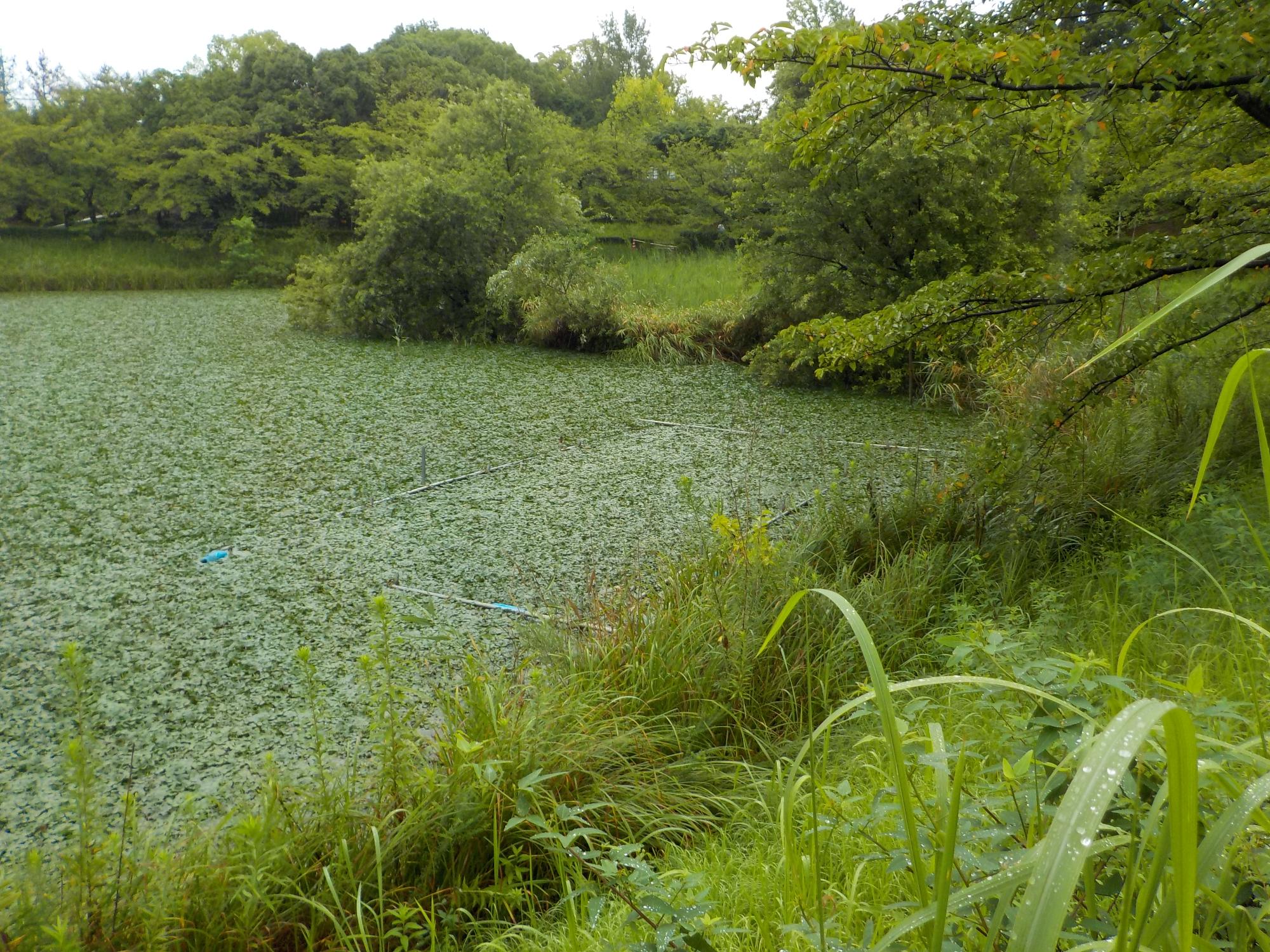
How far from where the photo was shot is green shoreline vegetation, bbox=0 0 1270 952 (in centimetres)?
92

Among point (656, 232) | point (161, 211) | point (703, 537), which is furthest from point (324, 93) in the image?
point (703, 537)

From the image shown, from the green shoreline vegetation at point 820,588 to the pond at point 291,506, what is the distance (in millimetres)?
31

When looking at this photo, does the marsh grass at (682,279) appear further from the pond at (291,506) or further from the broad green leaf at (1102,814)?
the broad green leaf at (1102,814)

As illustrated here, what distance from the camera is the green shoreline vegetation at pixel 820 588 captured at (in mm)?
919

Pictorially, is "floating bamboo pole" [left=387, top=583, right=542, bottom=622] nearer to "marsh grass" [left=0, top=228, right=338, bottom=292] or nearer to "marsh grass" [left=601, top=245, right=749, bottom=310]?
"marsh grass" [left=601, top=245, right=749, bottom=310]

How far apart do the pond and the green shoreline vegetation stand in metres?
0.03

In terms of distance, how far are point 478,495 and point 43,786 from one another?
79.1 inches

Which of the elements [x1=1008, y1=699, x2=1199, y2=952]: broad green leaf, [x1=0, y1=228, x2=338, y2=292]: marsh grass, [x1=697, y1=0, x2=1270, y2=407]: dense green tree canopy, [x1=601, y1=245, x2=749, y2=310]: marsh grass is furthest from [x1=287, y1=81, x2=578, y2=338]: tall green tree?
[x1=1008, y1=699, x2=1199, y2=952]: broad green leaf

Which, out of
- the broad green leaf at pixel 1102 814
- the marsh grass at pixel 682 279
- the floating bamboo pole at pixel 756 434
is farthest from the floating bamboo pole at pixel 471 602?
the marsh grass at pixel 682 279

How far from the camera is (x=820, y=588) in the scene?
1717 millimetres

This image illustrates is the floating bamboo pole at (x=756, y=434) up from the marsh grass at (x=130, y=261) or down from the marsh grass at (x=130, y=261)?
down

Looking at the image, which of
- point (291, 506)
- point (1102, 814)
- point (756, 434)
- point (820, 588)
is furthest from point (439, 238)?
point (1102, 814)

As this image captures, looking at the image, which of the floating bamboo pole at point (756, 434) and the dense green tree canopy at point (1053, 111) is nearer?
the dense green tree canopy at point (1053, 111)

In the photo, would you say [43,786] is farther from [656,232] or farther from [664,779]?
[656,232]
